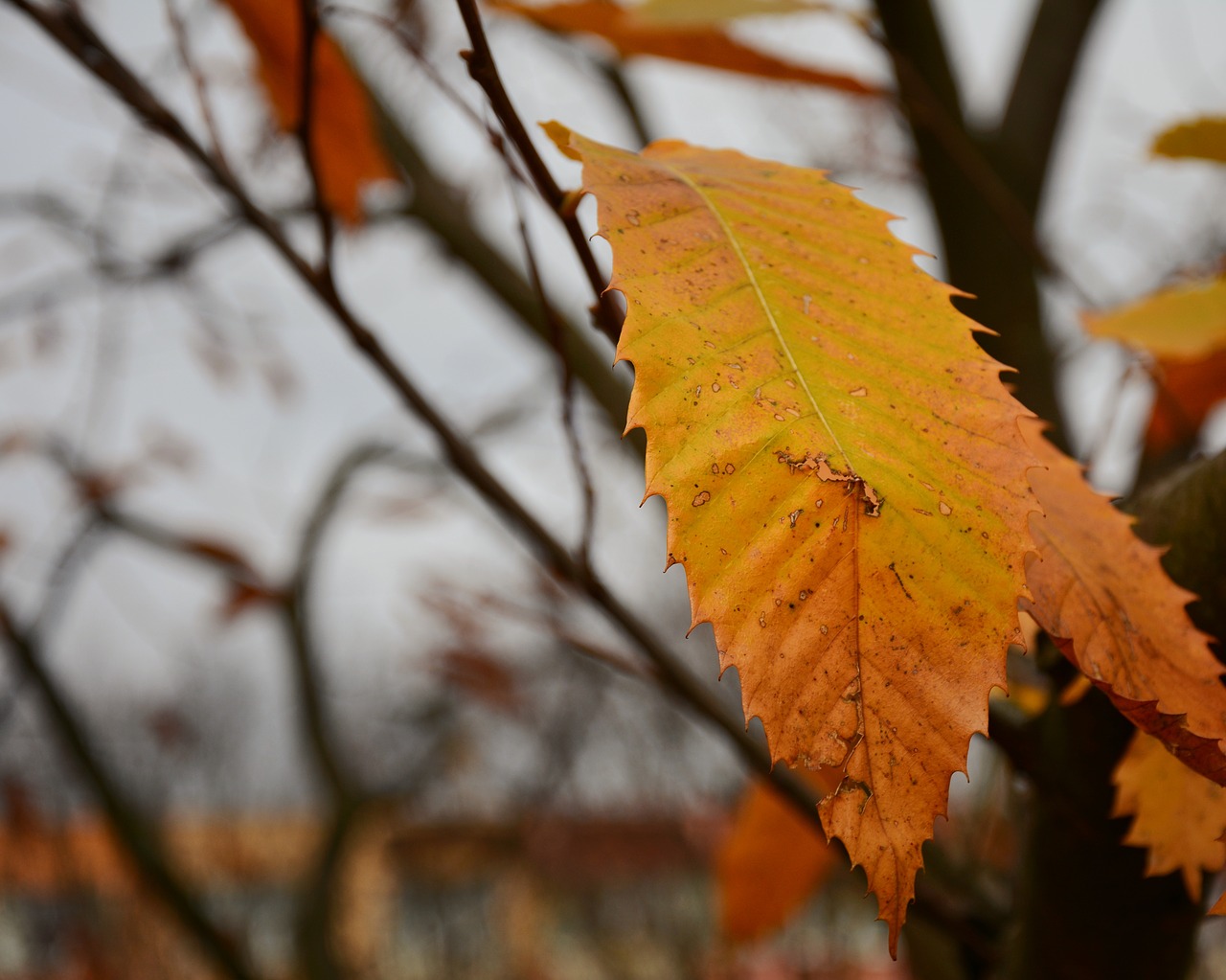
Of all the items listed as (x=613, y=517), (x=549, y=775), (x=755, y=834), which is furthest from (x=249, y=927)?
(x=755, y=834)

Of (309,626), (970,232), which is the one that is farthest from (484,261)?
(309,626)

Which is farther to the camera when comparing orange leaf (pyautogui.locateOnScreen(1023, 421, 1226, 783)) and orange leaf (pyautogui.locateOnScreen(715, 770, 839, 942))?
orange leaf (pyautogui.locateOnScreen(715, 770, 839, 942))

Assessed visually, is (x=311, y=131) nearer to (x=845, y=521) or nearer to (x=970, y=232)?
(x=845, y=521)

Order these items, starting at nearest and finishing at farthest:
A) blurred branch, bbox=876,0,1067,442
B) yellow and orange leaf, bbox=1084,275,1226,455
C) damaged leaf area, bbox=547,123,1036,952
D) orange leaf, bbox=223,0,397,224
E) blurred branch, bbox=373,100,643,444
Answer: damaged leaf area, bbox=547,123,1036,952 < yellow and orange leaf, bbox=1084,275,1226,455 < orange leaf, bbox=223,0,397,224 < blurred branch, bbox=876,0,1067,442 < blurred branch, bbox=373,100,643,444

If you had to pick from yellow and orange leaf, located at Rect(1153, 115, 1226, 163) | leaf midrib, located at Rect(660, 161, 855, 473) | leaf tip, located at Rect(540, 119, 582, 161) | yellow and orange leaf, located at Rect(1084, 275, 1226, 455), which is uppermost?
yellow and orange leaf, located at Rect(1153, 115, 1226, 163)

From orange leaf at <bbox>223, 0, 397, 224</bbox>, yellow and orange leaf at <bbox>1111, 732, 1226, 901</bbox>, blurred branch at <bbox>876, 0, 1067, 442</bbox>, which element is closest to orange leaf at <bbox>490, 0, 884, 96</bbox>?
orange leaf at <bbox>223, 0, 397, 224</bbox>

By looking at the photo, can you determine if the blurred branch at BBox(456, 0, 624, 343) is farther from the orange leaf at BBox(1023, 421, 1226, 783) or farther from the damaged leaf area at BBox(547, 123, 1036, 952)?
the orange leaf at BBox(1023, 421, 1226, 783)
